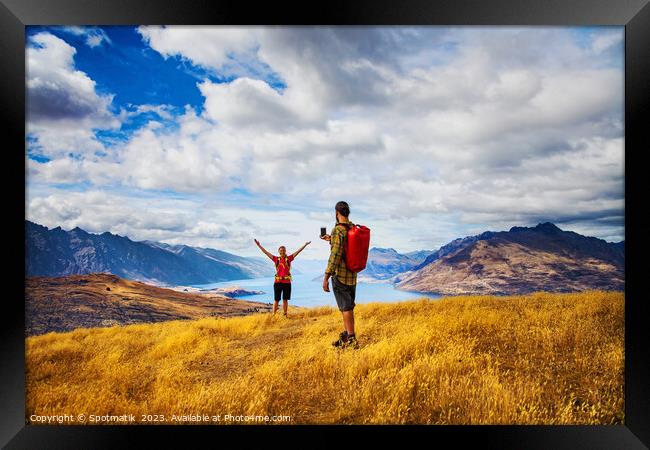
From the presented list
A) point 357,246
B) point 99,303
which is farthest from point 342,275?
point 99,303

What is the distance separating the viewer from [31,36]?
4598 mm

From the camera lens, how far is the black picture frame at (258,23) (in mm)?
4211

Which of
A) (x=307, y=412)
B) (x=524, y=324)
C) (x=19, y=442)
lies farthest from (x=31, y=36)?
(x=524, y=324)

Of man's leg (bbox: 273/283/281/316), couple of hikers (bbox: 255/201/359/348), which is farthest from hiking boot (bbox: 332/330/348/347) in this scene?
man's leg (bbox: 273/283/281/316)

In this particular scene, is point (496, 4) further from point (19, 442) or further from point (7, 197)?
point (19, 442)

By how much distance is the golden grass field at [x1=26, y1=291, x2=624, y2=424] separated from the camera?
387 centimetres

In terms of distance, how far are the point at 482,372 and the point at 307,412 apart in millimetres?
2419

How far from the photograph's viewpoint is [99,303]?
18.7 ft

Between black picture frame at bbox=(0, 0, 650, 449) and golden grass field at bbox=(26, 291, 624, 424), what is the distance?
207mm

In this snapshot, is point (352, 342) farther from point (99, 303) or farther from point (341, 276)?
point (99, 303)

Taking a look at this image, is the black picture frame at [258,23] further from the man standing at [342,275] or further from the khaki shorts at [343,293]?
the khaki shorts at [343,293]

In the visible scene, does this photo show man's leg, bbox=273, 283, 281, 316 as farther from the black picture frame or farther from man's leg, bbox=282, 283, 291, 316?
the black picture frame

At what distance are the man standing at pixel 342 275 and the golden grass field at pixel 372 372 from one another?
0.96ft

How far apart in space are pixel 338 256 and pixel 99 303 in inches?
187
